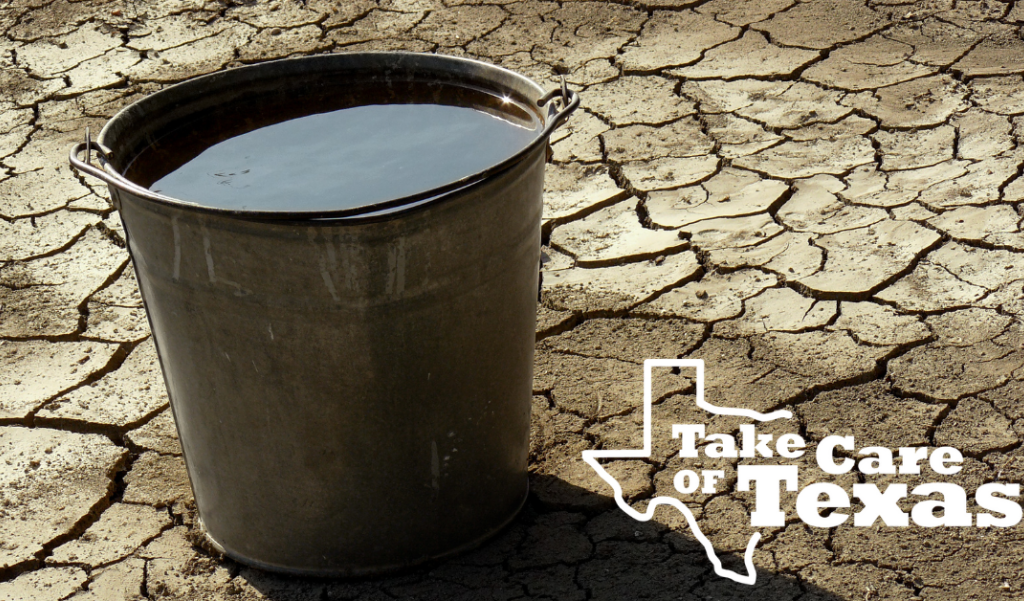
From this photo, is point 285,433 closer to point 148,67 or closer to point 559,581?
point 559,581

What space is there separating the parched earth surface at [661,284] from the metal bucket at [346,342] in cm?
15

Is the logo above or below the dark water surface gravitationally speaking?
below

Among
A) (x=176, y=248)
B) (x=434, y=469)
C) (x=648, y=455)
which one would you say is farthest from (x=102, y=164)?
(x=648, y=455)

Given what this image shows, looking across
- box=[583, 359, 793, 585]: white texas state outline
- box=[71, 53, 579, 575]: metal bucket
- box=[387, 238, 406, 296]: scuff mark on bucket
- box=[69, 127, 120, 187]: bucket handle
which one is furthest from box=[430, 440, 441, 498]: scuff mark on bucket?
box=[69, 127, 120, 187]: bucket handle

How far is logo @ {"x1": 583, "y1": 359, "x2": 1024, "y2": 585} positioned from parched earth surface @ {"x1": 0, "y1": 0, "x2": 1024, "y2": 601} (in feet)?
0.09

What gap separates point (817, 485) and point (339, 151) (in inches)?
50.2

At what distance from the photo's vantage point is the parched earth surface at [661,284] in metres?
2.38

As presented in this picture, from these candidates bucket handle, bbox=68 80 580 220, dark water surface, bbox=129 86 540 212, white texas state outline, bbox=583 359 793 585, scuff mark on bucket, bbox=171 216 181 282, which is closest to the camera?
bucket handle, bbox=68 80 580 220

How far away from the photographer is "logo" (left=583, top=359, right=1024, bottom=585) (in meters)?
2.42

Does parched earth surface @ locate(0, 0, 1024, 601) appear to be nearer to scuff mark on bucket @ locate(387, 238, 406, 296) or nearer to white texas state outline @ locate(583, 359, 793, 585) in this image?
white texas state outline @ locate(583, 359, 793, 585)

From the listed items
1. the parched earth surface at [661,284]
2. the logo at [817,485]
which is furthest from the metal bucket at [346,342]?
the logo at [817,485]

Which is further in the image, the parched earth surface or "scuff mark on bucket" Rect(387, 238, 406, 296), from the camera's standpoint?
the parched earth surface

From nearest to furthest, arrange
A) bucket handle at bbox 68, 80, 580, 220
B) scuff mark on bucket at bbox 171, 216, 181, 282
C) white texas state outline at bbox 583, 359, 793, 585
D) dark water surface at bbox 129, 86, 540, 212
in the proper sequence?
bucket handle at bbox 68, 80, 580, 220
scuff mark on bucket at bbox 171, 216, 181, 282
dark water surface at bbox 129, 86, 540, 212
white texas state outline at bbox 583, 359, 793, 585

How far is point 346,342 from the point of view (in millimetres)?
2006
